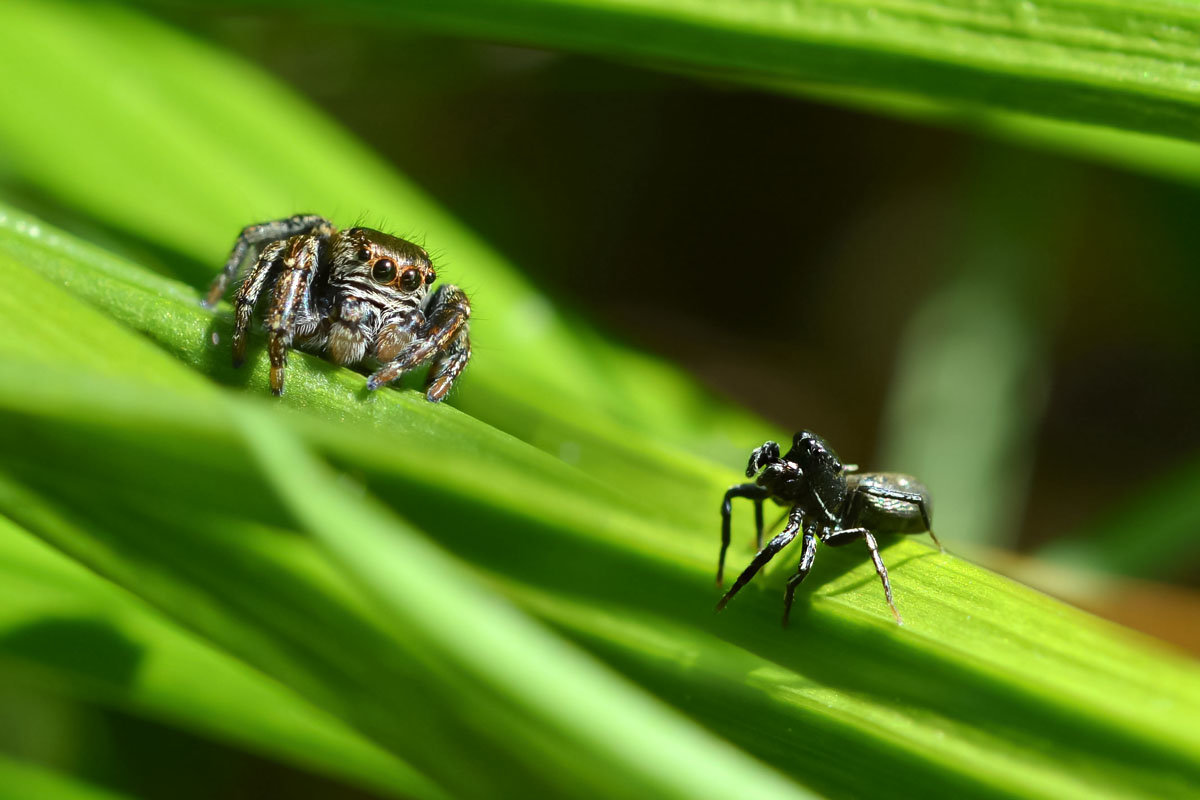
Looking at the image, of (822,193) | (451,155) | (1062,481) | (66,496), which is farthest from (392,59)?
(1062,481)

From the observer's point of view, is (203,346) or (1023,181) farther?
(1023,181)

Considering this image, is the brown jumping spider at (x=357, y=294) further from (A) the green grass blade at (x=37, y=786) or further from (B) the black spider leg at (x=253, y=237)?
(A) the green grass blade at (x=37, y=786)

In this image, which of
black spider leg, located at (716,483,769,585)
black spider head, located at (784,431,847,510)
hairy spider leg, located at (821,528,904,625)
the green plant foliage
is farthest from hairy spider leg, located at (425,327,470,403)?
hairy spider leg, located at (821,528,904,625)

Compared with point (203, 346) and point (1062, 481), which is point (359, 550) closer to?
point (203, 346)

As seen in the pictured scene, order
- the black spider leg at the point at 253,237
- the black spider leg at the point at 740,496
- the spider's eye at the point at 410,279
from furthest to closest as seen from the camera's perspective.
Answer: the spider's eye at the point at 410,279 → the black spider leg at the point at 253,237 → the black spider leg at the point at 740,496

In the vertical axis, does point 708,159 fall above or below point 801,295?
above

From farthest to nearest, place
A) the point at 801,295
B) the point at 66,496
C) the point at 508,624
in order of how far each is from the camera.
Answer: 1. the point at 801,295
2. the point at 66,496
3. the point at 508,624

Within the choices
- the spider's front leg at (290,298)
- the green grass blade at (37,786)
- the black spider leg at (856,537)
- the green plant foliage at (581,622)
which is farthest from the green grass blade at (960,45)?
the green grass blade at (37,786)
